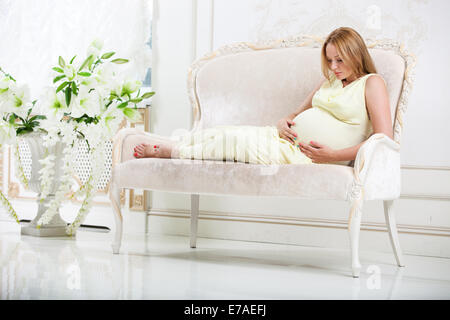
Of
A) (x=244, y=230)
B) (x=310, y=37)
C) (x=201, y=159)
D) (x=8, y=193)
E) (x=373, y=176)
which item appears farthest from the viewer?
A: (x=8, y=193)

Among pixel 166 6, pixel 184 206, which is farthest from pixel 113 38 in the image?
pixel 184 206

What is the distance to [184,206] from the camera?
3.26m

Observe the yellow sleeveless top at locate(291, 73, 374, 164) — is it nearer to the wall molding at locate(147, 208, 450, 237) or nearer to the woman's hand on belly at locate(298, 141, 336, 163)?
the woman's hand on belly at locate(298, 141, 336, 163)

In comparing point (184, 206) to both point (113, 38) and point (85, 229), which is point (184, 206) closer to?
point (85, 229)

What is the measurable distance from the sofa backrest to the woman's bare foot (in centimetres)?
47

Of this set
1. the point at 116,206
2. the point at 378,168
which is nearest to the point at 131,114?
the point at 116,206

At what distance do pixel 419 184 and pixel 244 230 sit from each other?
100cm

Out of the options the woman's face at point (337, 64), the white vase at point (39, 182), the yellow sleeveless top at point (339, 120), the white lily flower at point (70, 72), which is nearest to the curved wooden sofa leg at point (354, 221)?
the yellow sleeveless top at point (339, 120)

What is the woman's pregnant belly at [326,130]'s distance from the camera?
7.39ft

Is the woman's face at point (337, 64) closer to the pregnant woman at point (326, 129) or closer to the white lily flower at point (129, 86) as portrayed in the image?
the pregnant woman at point (326, 129)

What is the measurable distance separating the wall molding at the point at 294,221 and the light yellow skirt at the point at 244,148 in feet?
2.58

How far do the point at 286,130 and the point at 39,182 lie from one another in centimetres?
144

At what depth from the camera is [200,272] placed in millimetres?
2014

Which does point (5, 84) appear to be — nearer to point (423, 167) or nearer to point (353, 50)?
point (353, 50)
